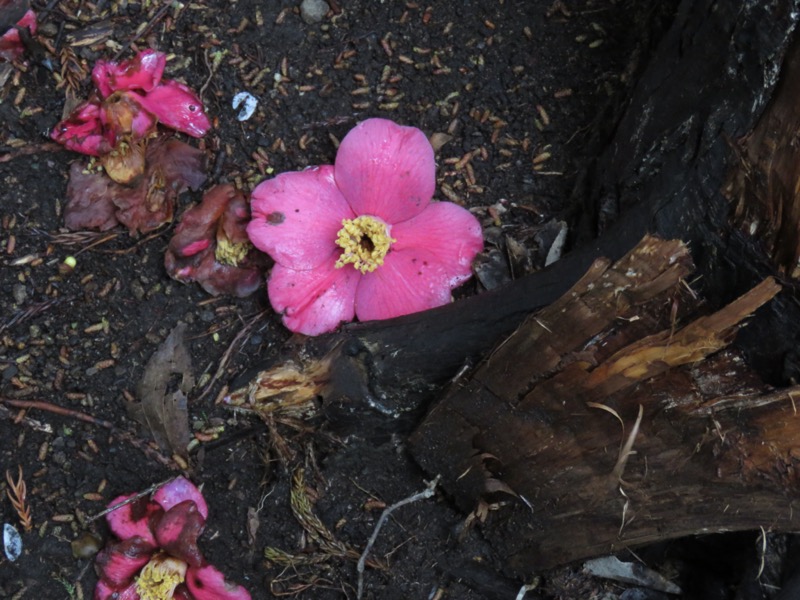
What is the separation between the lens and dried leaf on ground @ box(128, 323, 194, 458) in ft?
6.76

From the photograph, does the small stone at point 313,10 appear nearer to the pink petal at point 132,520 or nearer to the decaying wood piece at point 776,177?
the decaying wood piece at point 776,177

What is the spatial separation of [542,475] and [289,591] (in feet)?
2.42

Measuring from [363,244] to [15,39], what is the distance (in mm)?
1126

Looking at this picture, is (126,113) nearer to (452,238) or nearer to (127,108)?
(127,108)

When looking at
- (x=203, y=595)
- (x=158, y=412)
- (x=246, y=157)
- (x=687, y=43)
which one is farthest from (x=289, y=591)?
(x=687, y=43)

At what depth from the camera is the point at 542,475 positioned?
5.57 feet

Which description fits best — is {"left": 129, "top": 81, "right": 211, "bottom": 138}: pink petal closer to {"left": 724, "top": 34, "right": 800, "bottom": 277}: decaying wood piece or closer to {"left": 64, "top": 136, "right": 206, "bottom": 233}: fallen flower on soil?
{"left": 64, "top": 136, "right": 206, "bottom": 233}: fallen flower on soil

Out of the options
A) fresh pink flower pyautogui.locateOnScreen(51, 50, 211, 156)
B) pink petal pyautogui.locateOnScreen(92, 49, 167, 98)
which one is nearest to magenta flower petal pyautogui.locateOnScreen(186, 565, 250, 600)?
fresh pink flower pyautogui.locateOnScreen(51, 50, 211, 156)

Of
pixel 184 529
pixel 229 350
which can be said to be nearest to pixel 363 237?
pixel 229 350

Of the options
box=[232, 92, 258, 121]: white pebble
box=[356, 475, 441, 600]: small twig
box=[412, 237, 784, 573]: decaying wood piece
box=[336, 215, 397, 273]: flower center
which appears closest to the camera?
box=[412, 237, 784, 573]: decaying wood piece

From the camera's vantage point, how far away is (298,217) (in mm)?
2023

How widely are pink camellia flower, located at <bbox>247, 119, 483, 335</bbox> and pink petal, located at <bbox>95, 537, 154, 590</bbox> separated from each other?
0.66 m

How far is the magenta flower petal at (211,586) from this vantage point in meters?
1.95

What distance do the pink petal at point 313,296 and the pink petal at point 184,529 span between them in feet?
1.66
